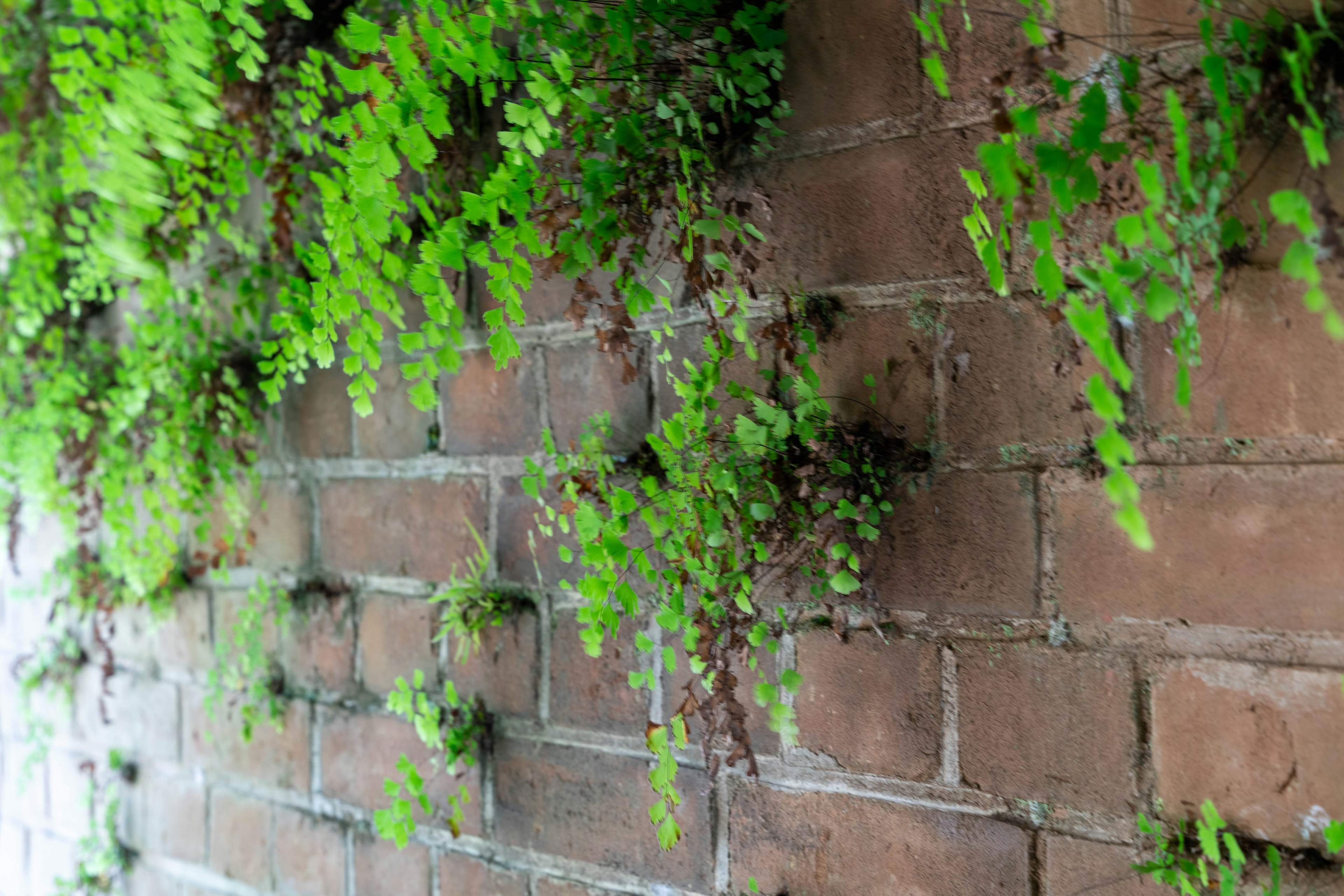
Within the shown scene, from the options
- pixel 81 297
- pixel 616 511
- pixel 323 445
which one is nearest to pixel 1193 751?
pixel 616 511

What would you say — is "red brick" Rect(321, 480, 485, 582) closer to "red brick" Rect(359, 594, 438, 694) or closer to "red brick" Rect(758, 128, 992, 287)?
"red brick" Rect(359, 594, 438, 694)

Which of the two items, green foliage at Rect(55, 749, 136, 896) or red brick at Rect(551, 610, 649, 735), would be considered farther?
green foliage at Rect(55, 749, 136, 896)

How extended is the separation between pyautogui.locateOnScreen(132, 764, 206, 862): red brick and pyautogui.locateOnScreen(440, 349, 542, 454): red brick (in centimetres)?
87

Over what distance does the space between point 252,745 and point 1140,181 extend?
1.48m

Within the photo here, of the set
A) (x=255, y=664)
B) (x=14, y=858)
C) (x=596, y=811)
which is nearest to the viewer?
(x=596, y=811)

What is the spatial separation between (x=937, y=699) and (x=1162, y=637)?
0.70 feet

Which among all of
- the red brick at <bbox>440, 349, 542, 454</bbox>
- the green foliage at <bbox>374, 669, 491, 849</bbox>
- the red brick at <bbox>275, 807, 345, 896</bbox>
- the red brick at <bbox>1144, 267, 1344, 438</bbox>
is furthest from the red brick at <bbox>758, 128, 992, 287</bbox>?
the red brick at <bbox>275, 807, 345, 896</bbox>

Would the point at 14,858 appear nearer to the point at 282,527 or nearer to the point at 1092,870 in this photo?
the point at 282,527

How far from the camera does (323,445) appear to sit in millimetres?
1354

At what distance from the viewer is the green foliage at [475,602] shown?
112 centimetres

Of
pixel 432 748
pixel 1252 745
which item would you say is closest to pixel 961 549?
pixel 1252 745

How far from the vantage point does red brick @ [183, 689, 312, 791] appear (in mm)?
1364

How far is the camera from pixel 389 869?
125 cm

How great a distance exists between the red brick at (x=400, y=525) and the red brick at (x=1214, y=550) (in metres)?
0.74
